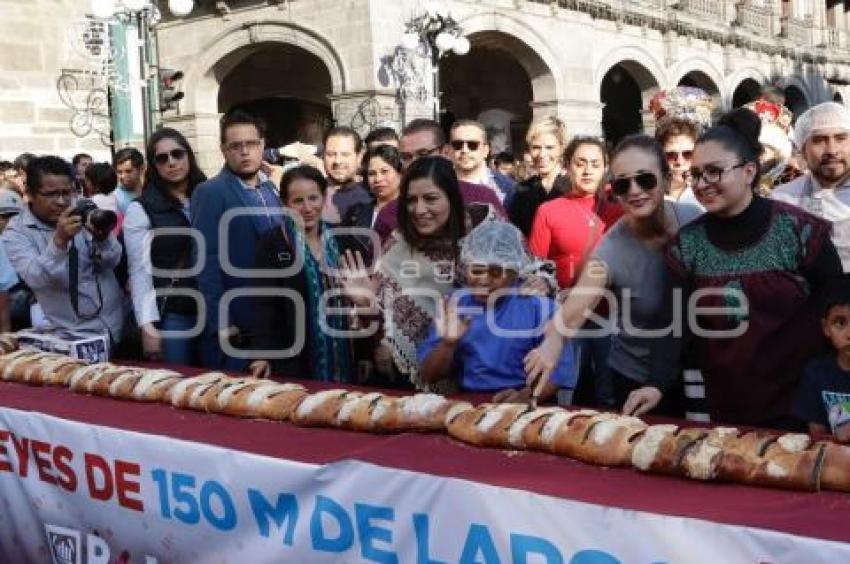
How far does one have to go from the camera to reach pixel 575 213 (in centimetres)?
415

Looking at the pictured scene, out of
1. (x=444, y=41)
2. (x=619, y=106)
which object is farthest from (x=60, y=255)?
(x=619, y=106)

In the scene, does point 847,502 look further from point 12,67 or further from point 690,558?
point 12,67

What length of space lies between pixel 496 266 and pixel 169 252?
1.88 m

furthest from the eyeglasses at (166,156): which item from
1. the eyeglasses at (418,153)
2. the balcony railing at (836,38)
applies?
the balcony railing at (836,38)

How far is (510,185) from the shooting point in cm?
549

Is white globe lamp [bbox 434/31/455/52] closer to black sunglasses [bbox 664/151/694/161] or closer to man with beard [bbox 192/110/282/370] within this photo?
man with beard [bbox 192/110/282/370]

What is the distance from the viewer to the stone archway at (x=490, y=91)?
19.6 metres

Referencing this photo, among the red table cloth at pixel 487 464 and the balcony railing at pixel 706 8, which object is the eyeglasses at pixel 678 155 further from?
the balcony railing at pixel 706 8

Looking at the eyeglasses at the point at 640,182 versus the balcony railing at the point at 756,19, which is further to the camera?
the balcony railing at the point at 756,19

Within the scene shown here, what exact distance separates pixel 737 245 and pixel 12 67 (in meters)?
9.42

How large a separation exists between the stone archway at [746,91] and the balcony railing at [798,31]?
2309 mm

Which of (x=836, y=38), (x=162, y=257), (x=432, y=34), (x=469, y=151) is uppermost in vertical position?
(x=836, y=38)

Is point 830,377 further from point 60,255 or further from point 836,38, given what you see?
point 836,38

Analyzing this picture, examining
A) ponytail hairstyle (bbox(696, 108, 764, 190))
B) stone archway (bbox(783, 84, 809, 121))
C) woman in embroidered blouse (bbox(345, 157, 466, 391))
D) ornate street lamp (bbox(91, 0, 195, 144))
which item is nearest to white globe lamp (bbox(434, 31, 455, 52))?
ornate street lamp (bbox(91, 0, 195, 144))
